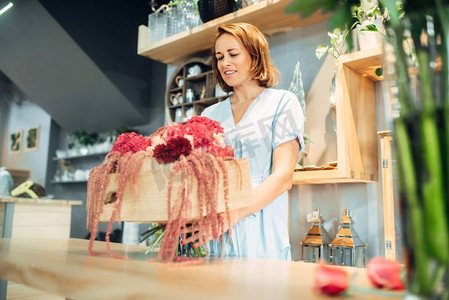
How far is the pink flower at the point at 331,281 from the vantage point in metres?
0.46

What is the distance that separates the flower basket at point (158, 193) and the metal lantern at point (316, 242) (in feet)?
5.23

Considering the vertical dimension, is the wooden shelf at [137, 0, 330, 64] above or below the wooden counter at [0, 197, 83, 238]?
above

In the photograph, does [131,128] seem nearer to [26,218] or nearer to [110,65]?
[110,65]

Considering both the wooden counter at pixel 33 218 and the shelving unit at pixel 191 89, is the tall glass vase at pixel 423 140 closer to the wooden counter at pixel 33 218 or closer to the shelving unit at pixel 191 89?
the shelving unit at pixel 191 89

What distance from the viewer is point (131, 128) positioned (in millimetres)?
4762

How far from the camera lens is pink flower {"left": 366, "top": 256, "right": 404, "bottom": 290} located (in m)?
0.48

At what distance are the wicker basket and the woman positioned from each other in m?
1.39

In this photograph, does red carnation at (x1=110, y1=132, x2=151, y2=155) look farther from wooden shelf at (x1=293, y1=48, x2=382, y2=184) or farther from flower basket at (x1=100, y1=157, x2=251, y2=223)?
wooden shelf at (x1=293, y1=48, x2=382, y2=184)

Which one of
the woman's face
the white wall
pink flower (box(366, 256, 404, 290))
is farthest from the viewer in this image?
the white wall

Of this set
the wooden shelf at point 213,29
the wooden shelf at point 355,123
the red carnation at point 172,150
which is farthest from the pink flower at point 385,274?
the wooden shelf at point 213,29

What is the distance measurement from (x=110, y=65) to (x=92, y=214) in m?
3.84

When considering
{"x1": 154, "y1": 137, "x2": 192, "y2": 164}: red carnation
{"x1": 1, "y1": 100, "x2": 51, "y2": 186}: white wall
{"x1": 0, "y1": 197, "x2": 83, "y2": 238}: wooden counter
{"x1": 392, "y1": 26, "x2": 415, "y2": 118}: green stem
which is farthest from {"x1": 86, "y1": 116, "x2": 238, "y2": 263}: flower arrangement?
{"x1": 1, "y1": 100, "x2": 51, "y2": 186}: white wall

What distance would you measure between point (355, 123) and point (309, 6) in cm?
175

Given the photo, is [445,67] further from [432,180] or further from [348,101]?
[348,101]
